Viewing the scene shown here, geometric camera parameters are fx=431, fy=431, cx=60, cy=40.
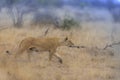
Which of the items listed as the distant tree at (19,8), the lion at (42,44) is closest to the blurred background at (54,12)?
the distant tree at (19,8)

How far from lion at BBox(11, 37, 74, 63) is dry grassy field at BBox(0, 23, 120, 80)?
0.09ft

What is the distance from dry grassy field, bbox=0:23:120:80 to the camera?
323 cm

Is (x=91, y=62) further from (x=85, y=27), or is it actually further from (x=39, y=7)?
(x=39, y=7)

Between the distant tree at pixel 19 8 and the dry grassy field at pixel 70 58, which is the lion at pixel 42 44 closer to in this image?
the dry grassy field at pixel 70 58

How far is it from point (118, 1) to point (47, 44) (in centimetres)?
63

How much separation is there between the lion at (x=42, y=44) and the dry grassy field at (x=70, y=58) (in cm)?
3

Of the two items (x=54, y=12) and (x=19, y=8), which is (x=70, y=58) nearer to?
A: (x=54, y=12)

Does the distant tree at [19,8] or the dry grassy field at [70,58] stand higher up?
the distant tree at [19,8]

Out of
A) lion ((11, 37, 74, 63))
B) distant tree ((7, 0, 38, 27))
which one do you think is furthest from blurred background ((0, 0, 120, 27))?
lion ((11, 37, 74, 63))

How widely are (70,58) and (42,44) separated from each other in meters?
0.24

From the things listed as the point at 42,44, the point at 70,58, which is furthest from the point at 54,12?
the point at 70,58

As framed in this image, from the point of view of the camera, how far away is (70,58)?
3.29 m

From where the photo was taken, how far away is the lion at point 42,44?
3.27 meters

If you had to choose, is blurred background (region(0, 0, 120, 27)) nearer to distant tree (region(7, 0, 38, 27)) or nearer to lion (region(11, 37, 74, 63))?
distant tree (region(7, 0, 38, 27))
